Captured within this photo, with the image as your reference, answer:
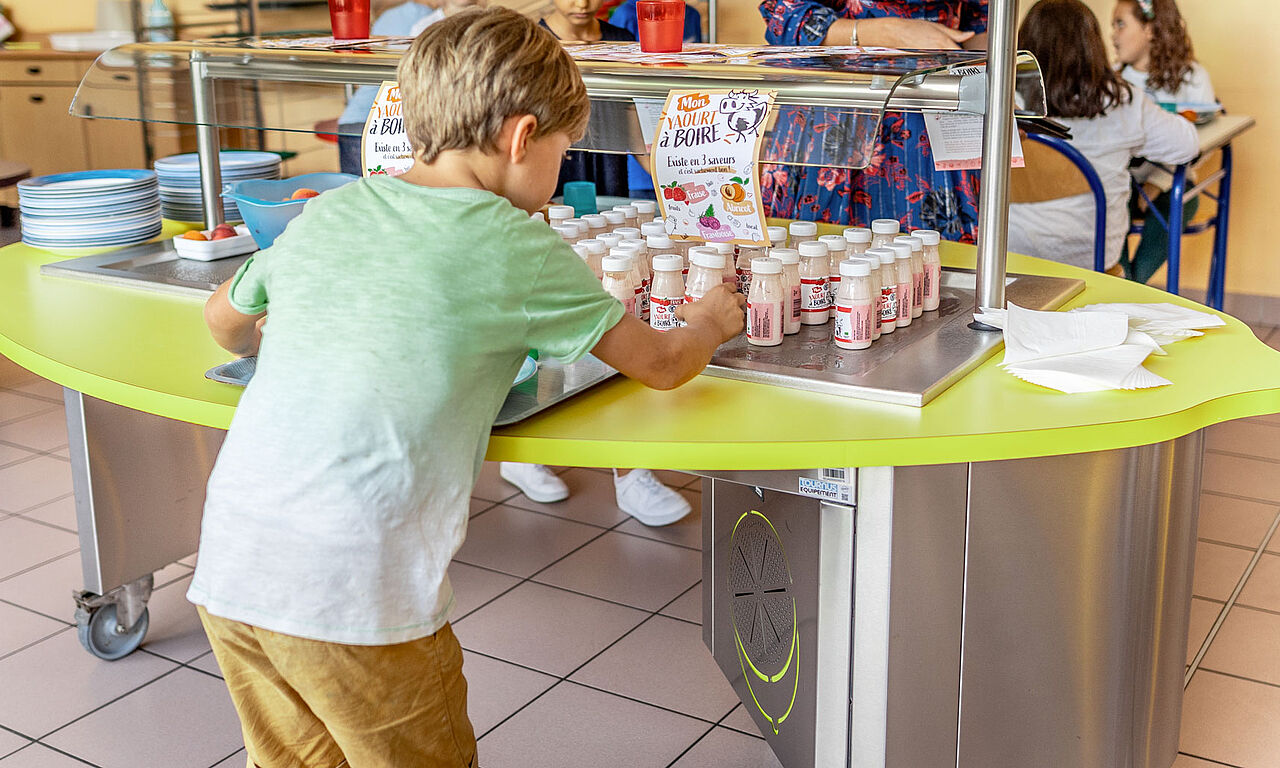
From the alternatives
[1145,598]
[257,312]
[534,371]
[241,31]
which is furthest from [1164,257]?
[241,31]

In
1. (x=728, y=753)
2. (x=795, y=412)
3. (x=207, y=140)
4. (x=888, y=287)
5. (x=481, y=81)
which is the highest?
(x=481, y=81)

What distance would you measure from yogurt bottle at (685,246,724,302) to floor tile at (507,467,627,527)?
1387 millimetres

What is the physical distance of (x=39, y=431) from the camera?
3.74 metres

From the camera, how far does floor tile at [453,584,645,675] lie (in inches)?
94.0

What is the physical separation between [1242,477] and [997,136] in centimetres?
211

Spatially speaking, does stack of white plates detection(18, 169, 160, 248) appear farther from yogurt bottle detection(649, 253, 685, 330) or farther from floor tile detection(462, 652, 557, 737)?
yogurt bottle detection(649, 253, 685, 330)

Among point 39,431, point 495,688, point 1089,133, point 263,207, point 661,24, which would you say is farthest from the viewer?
point 1089,133

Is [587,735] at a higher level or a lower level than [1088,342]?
lower

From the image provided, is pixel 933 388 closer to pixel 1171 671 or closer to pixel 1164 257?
pixel 1171 671

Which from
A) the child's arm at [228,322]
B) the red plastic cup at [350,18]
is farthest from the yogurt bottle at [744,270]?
the red plastic cup at [350,18]

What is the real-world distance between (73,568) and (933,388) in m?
2.18

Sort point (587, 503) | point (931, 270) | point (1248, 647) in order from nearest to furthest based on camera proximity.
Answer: point (931, 270) → point (1248, 647) → point (587, 503)

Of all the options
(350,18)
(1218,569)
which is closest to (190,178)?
(350,18)

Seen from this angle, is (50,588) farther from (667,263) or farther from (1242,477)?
(1242,477)
